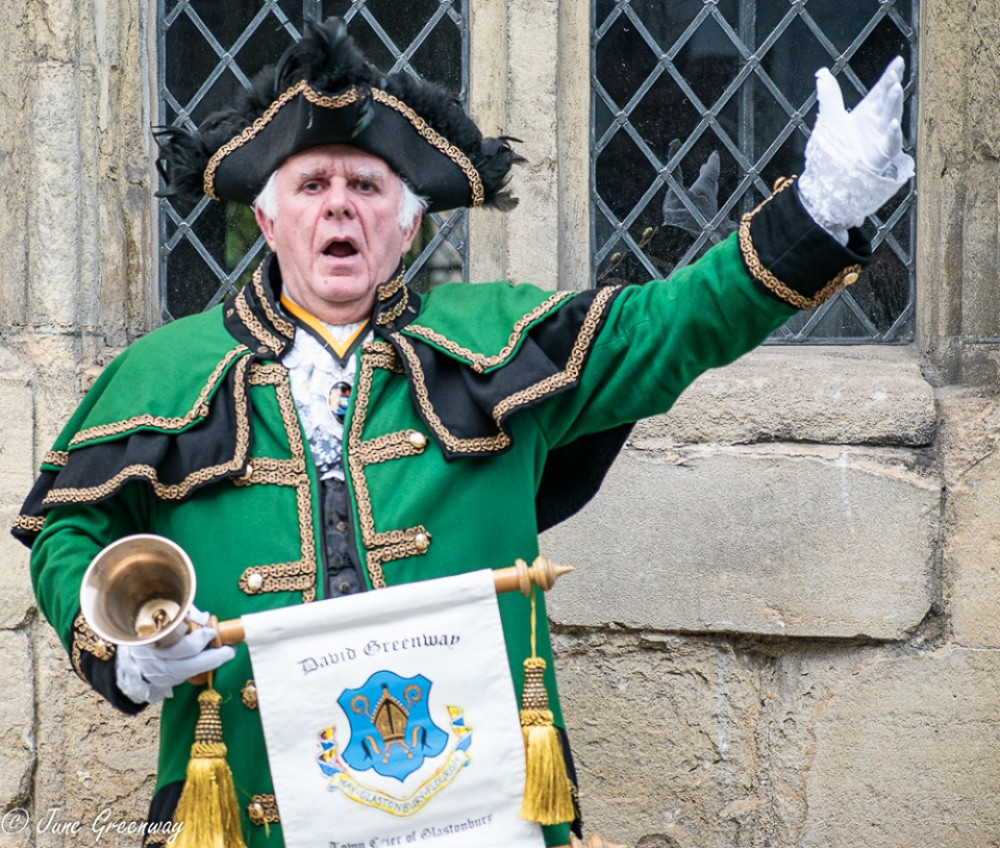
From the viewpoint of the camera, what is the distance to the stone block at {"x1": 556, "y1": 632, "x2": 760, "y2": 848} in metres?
3.52

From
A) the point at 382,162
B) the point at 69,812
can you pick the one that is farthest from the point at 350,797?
the point at 69,812

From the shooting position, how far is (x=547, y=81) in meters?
3.62

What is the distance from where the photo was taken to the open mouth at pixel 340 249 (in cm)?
273

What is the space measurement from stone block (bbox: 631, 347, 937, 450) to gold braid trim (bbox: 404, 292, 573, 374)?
0.84 m

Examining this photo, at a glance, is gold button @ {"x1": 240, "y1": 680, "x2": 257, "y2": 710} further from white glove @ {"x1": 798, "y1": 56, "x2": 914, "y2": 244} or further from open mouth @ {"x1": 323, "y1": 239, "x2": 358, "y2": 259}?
white glove @ {"x1": 798, "y1": 56, "x2": 914, "y2": 244}

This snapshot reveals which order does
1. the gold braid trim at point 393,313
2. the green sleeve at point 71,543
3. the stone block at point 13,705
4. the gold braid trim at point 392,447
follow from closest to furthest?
the green sleeve at point 71,543 < the gold braid trim at point 392,447 < the gold braid trim at point 393,313 < the stone block at point 13,705

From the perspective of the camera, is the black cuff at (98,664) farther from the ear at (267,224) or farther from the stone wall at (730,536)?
the stone wall at (730,536)

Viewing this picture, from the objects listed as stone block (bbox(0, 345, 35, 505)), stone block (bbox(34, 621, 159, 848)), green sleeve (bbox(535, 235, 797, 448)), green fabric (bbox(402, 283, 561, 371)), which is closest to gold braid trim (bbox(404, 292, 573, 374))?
green fabric (bbox(402, 283, 561, 371))

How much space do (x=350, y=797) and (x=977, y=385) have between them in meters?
1.79

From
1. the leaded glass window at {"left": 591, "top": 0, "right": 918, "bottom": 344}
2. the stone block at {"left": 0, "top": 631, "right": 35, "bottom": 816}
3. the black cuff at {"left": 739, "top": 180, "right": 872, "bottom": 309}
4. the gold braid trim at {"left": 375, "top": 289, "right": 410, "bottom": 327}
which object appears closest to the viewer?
the black cuff at {"left": 739, "top": 180, "right": 872, "bottom": 309}

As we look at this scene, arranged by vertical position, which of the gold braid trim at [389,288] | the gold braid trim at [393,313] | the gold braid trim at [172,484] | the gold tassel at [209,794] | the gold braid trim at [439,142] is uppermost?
the gold braid trim at [439,142]

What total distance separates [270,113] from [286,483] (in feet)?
2.18

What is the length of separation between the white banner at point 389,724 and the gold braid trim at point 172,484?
1.03ft

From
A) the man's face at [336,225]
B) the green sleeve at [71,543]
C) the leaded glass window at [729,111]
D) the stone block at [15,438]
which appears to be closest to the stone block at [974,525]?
the leaded glass window at [729,111]
